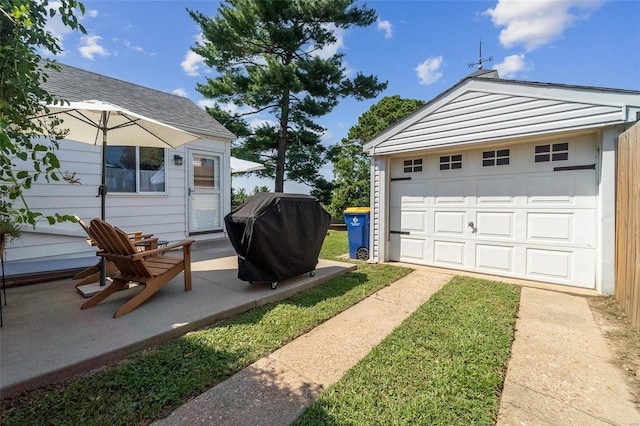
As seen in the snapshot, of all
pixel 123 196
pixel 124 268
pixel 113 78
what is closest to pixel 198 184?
pixel 123 196

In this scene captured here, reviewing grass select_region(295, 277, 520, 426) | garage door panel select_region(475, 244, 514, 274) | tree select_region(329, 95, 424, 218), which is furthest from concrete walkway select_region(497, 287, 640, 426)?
tree select_region(329, 95, 424, 218)

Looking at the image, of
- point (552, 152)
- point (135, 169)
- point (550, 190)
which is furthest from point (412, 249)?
point (135, 169)

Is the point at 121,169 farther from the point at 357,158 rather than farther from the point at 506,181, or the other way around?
the point at 357,158

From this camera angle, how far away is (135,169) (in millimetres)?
6020

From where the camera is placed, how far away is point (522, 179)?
15.3 ft

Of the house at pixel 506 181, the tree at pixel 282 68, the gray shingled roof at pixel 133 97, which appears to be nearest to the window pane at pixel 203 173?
the gray shingled roof at pixel 133 97

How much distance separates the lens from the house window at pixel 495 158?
484cm

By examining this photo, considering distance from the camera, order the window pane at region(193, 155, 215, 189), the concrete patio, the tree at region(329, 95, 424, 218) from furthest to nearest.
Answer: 1. the tree at region(329, 95, 424, 218)
2. the window pane at region(193, 155, 215, 189)
3. the concrete patio

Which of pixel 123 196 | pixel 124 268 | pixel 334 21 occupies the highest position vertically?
pixel 334 21

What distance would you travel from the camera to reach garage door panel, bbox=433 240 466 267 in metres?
5.31

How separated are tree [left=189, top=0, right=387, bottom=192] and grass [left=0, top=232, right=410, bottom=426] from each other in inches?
325

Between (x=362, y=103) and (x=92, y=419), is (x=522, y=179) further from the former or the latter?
(x=362, y=103)

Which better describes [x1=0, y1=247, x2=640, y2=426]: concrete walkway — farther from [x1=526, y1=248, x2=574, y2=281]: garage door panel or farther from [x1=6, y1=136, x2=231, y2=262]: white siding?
[x1=6, y1=136, x2=231, y2=262]: white siding

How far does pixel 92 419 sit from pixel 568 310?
4.83m
